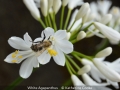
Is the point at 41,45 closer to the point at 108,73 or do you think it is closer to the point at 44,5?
the point at 44,5

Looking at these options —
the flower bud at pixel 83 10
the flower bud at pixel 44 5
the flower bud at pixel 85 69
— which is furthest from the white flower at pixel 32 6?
the flower bud at pixel 85 69

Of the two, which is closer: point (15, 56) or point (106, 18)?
point (15, 56)

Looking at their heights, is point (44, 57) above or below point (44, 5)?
below

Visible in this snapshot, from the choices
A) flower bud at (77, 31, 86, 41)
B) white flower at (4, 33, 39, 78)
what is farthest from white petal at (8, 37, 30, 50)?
flower bud at (77, 31, 86, 41)

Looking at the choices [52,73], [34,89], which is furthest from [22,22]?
[34,89]

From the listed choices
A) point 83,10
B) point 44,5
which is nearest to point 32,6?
point 44,5

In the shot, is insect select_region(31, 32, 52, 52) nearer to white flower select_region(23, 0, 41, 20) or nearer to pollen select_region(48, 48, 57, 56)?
pollen select_region(48, 48, 57, 56)
